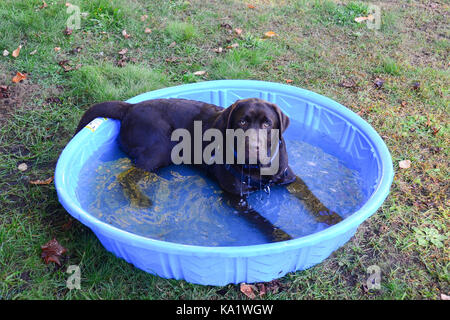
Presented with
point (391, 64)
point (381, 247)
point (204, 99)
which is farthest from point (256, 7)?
point (381, 247)

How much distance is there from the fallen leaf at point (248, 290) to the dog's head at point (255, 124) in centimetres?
100

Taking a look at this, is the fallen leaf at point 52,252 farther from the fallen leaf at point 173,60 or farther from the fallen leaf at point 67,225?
the fallen leaf at point 173,60

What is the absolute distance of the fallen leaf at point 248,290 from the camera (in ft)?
9.45

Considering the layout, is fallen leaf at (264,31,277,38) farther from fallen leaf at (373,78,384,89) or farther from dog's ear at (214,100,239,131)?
dog's ear at (214,100,239,131)

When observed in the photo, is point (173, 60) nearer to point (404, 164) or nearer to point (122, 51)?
point (122, 51)

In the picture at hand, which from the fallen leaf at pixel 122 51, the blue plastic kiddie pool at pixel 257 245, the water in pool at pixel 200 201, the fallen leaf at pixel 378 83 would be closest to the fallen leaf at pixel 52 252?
the blue plastic kiddie pool at pixel 257 245

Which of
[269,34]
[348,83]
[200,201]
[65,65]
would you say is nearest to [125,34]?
[65,65]

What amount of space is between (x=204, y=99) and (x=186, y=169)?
3.40 feet

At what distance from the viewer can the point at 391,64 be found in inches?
218

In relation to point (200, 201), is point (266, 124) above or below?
above

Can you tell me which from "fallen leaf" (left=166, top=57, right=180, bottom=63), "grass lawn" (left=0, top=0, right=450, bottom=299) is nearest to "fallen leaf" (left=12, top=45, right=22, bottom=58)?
"grass lawn" (left=0, top=0, right=450, bottom=299)

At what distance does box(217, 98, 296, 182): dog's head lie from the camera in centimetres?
328

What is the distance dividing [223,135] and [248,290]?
1322mm

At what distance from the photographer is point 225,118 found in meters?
3.44
